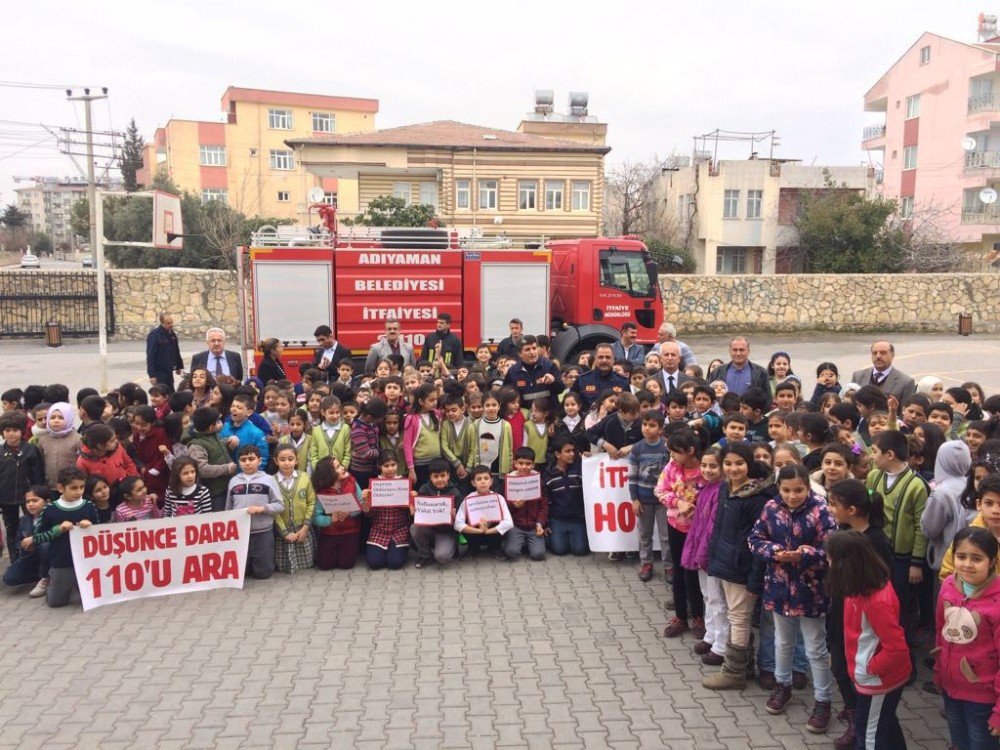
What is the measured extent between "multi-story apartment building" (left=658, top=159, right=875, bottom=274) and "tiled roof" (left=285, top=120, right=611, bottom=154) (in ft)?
22.0

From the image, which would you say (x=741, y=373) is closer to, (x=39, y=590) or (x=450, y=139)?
(x=39, y=590)

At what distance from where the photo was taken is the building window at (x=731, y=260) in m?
41.3

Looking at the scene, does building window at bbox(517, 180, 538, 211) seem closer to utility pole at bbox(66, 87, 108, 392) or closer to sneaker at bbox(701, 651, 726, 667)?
utility pole at bbox(66, 87, 108, 392)

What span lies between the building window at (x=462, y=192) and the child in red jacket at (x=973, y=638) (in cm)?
Answer: 3512

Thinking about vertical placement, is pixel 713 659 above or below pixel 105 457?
below

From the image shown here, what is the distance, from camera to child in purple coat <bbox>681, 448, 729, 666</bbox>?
517cm

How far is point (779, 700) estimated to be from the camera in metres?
4.67

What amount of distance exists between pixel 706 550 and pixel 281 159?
184ft

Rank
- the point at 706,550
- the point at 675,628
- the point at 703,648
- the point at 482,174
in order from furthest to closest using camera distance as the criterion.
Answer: the point at 482,174 < the point at 675,628 < the point at 703,648 < the point at 706,550

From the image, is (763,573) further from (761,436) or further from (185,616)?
(185,616)

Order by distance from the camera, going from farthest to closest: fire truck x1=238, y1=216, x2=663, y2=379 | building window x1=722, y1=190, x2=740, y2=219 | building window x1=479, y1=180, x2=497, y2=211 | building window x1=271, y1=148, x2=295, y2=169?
building window x1=271, y1=148, x2=295, y2=169
building window x1=722, y1=190, x2=740, y2=219
building window x1=479, y1=180, x2=497, y2=211
fire truck x1=238, y1=216, x2=663, y2=379

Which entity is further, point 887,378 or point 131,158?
point 131,158

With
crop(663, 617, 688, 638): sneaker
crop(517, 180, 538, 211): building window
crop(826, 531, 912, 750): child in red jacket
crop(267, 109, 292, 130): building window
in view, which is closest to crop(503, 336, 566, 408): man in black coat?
crop(663, 617, 688, 638): sneaker

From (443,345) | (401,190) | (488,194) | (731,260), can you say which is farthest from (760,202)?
(443,345)
